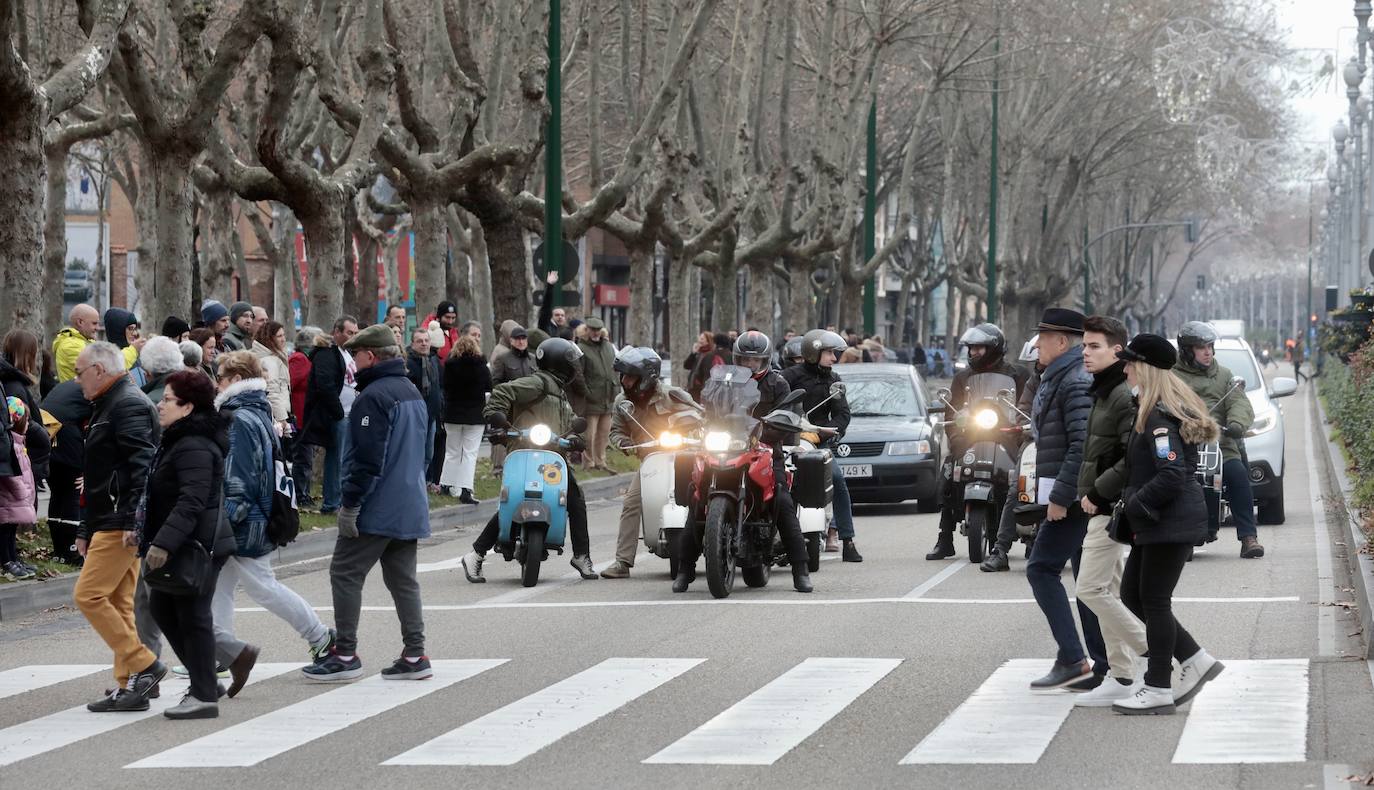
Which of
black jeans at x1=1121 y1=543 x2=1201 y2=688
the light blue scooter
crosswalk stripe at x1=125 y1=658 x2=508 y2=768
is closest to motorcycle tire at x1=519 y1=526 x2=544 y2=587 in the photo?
the light blue scooter

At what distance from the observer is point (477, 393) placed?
20047mm

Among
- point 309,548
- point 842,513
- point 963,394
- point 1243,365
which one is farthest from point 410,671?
point 1243,365

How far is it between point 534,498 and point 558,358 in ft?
3.26

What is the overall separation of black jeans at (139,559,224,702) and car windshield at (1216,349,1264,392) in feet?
42.6

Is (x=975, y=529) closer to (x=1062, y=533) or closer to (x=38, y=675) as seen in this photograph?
(x=1062, y=533)

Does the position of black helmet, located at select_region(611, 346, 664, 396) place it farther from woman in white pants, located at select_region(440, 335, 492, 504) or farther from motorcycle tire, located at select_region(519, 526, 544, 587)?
woman in white pants, located at select_region(440, 335, 492, 504)

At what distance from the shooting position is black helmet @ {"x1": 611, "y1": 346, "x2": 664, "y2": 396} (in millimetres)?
14031

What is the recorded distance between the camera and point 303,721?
9000mm

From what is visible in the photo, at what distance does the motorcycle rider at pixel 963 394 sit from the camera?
51.1ft

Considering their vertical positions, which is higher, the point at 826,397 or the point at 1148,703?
the point at 826,397

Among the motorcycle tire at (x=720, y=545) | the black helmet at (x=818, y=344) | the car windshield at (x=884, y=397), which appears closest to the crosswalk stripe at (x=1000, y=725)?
the motorcycle tire at (x=720, y=545)

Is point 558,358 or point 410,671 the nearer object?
point 410,671

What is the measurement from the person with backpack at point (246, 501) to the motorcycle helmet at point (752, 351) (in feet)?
16.2

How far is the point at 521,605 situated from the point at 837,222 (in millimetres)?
27320
